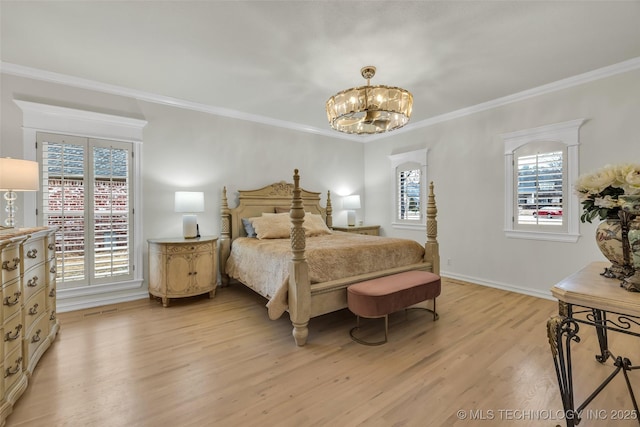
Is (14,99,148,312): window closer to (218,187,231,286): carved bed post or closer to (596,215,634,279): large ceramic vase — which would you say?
(218,187,231,286): carved bed post

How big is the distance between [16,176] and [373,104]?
299 centimetres

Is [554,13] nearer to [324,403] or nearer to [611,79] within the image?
[611,79]

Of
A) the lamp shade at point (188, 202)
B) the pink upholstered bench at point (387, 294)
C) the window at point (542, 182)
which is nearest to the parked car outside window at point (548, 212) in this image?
the window at point (542, 182)

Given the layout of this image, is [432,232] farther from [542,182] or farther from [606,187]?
[606,187]

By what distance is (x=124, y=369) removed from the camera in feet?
7.09

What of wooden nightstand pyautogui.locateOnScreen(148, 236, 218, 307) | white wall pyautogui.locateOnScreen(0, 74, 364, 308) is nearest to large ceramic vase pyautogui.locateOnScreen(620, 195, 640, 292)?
wooden nightstand pyautogui.locateOnScreen(148, 236, 218, 307)

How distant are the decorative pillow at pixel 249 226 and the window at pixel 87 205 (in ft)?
4.83

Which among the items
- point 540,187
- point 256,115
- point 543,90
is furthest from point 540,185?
point 256,115

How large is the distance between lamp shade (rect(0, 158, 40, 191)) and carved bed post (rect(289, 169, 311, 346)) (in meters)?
2.10

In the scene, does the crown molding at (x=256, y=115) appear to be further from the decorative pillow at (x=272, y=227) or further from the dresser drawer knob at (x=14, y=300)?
the dresser drawer knob at (x=14, y=300)

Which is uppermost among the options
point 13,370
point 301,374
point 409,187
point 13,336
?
point 409,187

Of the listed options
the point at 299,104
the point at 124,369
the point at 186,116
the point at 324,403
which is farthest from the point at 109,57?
the point at 324,403

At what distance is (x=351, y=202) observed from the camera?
5621mm

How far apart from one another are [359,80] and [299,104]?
1109mm
